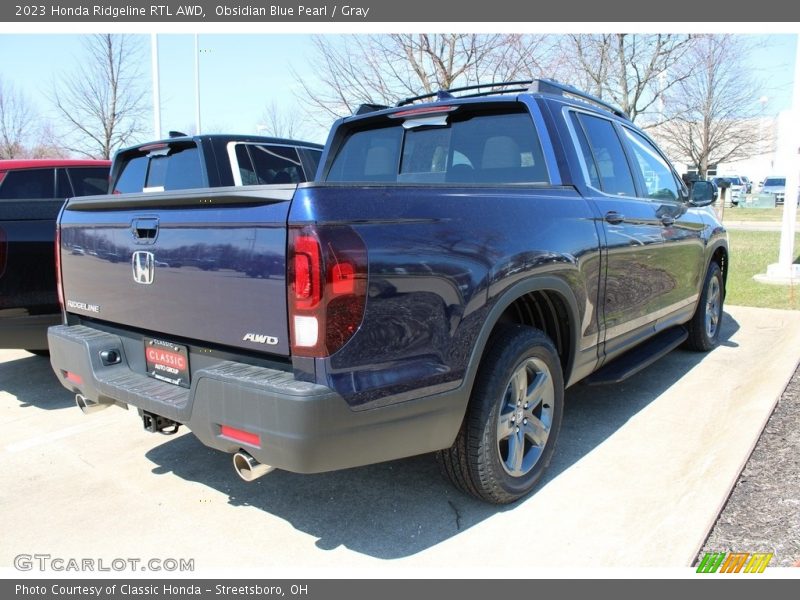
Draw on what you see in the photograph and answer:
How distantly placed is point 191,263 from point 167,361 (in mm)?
543

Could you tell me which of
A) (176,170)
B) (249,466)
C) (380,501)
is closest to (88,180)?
(176,170)

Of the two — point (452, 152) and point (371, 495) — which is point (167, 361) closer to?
point (371, 495)

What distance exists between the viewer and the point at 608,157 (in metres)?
4.16

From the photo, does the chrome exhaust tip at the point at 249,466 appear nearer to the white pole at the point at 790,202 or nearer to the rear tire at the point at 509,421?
the rear tire at the point at 509,421

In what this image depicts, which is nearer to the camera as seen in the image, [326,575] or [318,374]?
[318,374]

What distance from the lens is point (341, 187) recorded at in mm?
2311

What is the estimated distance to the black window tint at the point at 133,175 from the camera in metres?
5.62

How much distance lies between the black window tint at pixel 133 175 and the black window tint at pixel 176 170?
0.19ft

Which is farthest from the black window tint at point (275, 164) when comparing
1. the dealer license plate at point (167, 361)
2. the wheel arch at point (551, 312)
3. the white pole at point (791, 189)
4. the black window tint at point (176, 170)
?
the white pole at point (791, 189)

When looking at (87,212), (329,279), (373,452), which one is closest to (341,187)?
(329,279)

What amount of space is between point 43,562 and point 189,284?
4.55 feet

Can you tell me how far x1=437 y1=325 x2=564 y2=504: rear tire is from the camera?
9.44 feet

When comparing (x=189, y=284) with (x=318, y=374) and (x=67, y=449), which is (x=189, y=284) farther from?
(x=67, y=449)

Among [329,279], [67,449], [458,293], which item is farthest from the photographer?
[67,449]
